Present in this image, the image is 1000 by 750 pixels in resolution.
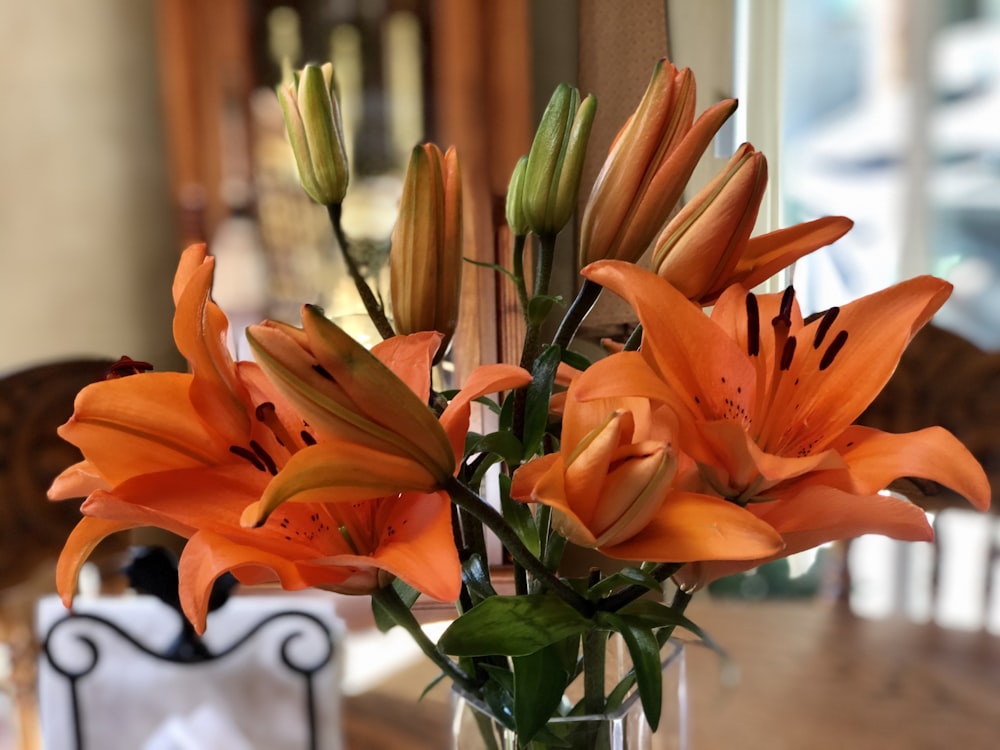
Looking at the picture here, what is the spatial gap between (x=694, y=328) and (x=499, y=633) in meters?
0.14

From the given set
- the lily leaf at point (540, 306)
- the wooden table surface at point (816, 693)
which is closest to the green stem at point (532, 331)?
the lily leaf at point (540, 306)

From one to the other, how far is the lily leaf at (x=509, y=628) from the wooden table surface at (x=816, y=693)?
0.44 metres

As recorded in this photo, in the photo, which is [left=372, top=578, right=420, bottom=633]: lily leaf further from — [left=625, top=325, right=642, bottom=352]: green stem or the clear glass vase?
[left=625, top=325, right=642, bottom=352]: green stem

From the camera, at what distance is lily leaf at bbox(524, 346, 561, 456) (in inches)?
14.7

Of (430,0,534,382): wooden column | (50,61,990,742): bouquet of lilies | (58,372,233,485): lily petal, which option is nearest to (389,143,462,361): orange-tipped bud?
(50,61,990,742): bouquet of lilies

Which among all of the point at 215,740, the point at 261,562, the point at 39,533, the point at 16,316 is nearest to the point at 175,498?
the point at 261,562

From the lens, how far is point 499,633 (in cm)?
33

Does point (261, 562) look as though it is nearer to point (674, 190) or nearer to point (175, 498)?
point (175, 498)

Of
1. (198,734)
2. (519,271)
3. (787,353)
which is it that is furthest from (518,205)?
(198,734)

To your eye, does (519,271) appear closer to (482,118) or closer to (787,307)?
(787,307)

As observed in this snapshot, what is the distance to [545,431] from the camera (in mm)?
385

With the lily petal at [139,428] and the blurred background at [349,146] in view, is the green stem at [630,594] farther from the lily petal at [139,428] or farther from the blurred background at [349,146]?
the blurred background at [349,146]

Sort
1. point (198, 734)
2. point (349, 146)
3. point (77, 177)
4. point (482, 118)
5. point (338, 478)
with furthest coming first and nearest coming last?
point (77, 177) < point (349, 146) < point (482, 118) < point (198, 734) < point (338, 478)

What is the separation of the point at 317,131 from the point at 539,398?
0.51 feet
